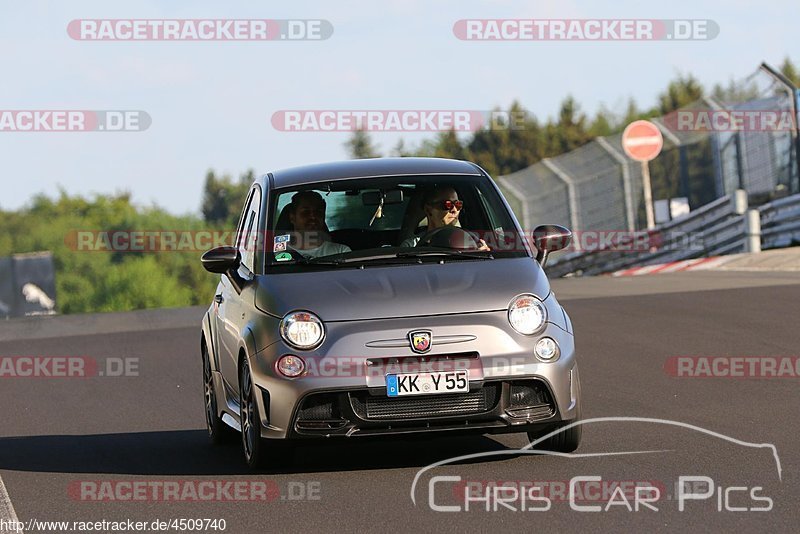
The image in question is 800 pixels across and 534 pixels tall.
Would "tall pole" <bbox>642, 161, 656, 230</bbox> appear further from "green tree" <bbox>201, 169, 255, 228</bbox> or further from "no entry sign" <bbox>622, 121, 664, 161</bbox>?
"green tree" <bbox>201, 169, 255, 228</bbox>

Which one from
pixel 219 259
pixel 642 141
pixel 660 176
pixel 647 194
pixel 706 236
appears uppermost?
pixel 642 141

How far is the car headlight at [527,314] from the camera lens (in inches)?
307

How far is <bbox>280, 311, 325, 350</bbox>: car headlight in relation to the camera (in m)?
7.72

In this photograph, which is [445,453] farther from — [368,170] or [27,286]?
[27,286]

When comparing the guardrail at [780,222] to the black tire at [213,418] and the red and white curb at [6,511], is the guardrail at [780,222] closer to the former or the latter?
the black tire at [213,418]

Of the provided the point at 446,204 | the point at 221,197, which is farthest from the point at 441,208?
the point at 221,197

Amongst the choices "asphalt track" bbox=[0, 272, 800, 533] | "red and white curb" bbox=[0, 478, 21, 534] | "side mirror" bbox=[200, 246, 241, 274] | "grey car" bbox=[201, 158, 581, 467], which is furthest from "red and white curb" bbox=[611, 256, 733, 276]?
"red and white curb" bbox=[0, 478, 21, 534]

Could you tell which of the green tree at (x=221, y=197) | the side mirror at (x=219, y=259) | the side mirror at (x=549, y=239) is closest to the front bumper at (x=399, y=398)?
the side mirror at (x=549, y=239)

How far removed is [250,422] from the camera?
8219 millimetres

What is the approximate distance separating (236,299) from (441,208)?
1.29 m

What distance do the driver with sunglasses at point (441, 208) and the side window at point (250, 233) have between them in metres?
0.87

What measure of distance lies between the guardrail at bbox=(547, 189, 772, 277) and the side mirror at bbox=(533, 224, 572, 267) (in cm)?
1885

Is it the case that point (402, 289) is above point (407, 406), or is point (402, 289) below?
above

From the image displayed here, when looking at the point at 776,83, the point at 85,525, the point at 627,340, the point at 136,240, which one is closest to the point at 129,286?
the point at 136,240
